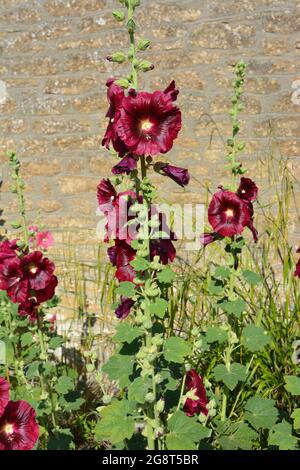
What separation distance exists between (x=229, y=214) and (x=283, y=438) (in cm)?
84

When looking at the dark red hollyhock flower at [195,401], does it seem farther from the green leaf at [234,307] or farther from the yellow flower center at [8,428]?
the yellow flower center at [8,428]

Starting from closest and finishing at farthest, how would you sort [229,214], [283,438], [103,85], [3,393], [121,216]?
1. [3,393]
2. [121,216]
3. [283,438]
4. [229,214]
5. [103,85]

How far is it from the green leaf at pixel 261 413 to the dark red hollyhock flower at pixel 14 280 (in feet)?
3.26

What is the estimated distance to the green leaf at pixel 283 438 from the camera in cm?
193

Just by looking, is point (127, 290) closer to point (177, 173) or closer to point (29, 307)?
point (177, 173)

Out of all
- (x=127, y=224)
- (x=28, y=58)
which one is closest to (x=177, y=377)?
(x=127, y=224)

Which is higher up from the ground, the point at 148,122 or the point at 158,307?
the point at 148,122

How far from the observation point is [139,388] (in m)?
1.61

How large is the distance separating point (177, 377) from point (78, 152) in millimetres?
2723

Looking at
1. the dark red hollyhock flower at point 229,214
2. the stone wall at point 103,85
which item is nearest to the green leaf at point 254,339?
the dark red hollyhock flower at point 229,214

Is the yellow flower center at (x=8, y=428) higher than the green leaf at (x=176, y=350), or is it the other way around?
the green leaf at (x=176, y=350)

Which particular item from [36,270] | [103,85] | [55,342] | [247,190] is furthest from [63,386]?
[103,85]

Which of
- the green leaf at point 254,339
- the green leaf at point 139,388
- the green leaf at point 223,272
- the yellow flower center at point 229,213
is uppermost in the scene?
the yellow flower center at point 229,213
